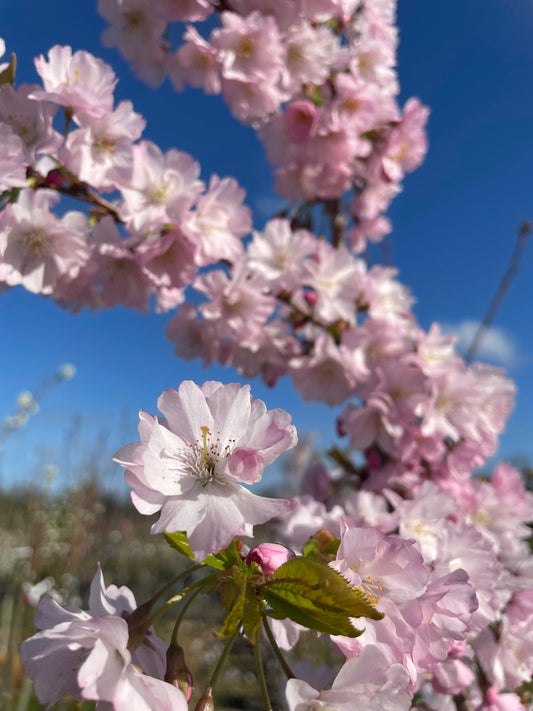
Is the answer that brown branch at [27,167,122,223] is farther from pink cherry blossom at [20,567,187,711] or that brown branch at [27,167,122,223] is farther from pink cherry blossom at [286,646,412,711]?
pink cherry blossom at [286,646,412,711]

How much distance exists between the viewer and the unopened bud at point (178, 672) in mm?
543

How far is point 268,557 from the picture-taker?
1.80 ft

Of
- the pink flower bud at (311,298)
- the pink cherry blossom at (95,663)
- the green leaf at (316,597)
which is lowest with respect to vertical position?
the pink cherry blossom at (95,663)

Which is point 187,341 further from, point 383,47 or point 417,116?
point 383,47

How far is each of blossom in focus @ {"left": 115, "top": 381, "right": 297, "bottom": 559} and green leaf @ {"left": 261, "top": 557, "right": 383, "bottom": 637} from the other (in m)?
0.05

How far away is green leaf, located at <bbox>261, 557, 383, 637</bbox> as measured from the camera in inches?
19.1

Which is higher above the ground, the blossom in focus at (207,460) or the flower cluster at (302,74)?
the flower cluster at (302,74)

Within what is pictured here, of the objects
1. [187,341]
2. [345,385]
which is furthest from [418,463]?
[187,341]

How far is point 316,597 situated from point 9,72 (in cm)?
102

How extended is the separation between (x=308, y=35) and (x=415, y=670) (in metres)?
1.76

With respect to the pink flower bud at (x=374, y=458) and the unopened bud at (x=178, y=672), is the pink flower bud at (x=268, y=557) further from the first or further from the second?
the pink flower bud at (x=374, y=458)

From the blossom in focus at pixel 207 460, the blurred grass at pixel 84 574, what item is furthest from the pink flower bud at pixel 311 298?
the blossom in focus at pixel 207 460

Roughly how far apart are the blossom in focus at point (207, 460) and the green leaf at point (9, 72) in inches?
30.3

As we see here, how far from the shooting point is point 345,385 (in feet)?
6.08
